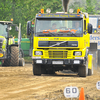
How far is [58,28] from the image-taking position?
48.7 ft

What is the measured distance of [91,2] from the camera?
36562 mm

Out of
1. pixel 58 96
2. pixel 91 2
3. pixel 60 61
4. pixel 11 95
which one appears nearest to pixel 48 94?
pixel 58 96

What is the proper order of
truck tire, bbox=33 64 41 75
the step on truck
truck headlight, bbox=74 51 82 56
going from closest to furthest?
1. truck headlight, bbox=74 51 82 56
2. truck tire, bbox=33 64 41 75
3. the step on truck

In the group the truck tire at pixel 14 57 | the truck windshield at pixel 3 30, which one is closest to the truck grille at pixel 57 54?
the truck tire at pixel 14 57

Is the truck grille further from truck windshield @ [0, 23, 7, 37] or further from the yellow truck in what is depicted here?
truck windshield @ [0, 23, 7, 37]

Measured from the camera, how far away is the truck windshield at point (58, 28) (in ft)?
48.4

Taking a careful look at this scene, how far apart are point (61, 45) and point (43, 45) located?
2.55 ft

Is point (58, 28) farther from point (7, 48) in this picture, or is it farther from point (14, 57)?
point (7, 48)

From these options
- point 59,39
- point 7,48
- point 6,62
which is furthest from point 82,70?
point 6,62

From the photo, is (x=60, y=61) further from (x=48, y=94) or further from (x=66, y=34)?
(x=48, y=94)

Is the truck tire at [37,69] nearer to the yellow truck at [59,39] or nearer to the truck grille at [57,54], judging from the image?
the yellow truck at [59,39]

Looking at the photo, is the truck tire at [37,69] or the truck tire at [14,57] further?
the truck tire at [14,57]

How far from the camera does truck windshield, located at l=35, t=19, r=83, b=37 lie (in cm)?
1475

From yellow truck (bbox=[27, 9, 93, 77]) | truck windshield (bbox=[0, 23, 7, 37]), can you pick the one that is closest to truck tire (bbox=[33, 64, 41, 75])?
yellow truck (bbox=[27, 9, 93, 77])
